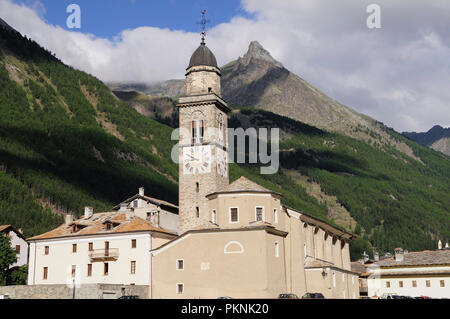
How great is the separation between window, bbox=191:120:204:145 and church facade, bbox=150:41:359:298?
59 millimetres

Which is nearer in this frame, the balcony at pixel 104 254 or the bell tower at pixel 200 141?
the balcony at pixel 104 254

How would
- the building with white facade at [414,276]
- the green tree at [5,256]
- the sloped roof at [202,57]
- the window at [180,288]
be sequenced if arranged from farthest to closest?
the building with white facade at [414,276], the green tree at [5,256], the sloped roof at [202,57], the window at [180,288]

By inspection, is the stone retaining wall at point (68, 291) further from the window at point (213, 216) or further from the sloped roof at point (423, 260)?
the sloped roof at point (423, 260)

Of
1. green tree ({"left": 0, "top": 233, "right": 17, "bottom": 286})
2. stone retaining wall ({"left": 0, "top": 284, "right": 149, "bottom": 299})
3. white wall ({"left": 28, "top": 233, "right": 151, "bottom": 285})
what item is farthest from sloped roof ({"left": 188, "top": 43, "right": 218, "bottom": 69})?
green tree ({"left": 0, "top": 233, "right": 17, "bottom": 286})

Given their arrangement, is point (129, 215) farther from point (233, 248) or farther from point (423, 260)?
point (423, 260)

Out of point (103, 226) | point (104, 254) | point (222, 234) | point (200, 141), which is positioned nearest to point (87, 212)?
point (103, 226)

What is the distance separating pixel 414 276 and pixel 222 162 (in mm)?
37901

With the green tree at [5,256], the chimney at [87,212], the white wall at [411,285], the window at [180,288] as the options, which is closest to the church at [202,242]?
the window at [180,288]

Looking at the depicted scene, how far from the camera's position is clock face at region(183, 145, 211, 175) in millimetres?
68562

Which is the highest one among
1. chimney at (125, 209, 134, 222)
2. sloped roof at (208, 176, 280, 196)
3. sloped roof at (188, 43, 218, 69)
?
sloped roof at (188, 43, 218, 69)

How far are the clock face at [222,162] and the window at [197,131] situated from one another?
102 inches

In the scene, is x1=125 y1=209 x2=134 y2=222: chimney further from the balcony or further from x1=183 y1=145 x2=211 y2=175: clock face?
x1=183 y1=145 x2=211 y2=175: clock face

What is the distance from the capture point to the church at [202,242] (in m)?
57.9
